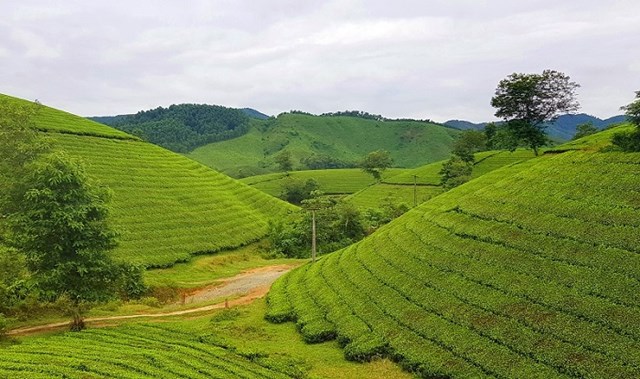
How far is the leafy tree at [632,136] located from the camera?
31766mm

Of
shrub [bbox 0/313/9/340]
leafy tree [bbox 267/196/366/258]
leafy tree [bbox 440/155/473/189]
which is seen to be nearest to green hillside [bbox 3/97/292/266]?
leafy tree [bbox 267/196/366/258]

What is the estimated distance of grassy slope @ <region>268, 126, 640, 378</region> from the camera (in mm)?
20406

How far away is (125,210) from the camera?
5988cm

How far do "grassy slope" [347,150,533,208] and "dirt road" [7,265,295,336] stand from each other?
160 feet

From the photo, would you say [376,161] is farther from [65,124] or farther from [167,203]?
[65,124]

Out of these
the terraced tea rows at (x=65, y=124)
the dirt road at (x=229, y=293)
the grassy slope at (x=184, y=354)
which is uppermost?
the terraced tea rows at (x=65, y=124)

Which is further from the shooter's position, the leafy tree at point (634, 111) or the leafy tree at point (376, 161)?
the leafy tree at point (376, 161)

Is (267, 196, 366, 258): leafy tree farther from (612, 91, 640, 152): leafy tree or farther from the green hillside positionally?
(612, 91, 640, 152): leafy tree

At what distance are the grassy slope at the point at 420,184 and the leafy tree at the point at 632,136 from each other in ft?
188

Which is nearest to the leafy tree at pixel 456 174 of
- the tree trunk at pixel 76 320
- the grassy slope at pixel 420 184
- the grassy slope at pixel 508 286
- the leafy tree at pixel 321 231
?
the grassy slope at pixel 420 184

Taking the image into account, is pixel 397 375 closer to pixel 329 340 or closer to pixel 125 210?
pixel 329 340

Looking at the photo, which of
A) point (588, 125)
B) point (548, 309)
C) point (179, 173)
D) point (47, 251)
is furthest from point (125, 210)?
point (588, 125)

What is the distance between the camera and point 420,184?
359 feet

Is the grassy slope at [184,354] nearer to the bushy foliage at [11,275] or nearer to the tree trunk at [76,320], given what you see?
the tree trunk at [76,320]
